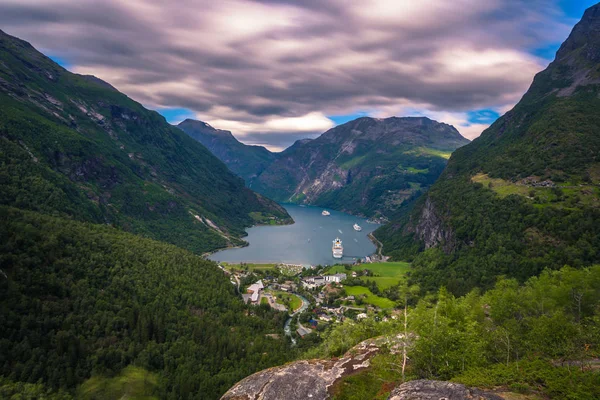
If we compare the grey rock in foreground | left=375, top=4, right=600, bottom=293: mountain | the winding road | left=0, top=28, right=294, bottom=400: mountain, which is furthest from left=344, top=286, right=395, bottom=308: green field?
the grey rock in foreground

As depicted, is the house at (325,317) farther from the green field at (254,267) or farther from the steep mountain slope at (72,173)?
the steep mountain slope at (72,173)

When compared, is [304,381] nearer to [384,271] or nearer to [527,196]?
[527,196]

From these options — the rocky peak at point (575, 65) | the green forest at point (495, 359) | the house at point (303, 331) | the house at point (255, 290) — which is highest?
the rocky peak at point (575, 65)

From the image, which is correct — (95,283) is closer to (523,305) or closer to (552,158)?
(523,305)

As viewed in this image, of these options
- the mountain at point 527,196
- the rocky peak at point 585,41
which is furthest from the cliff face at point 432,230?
the rocky peak at point 585,41

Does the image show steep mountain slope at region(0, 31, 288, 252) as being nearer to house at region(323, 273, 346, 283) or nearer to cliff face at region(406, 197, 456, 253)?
house at region(323, 273, 346, 283)

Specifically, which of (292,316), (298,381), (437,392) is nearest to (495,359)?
(437,392)
